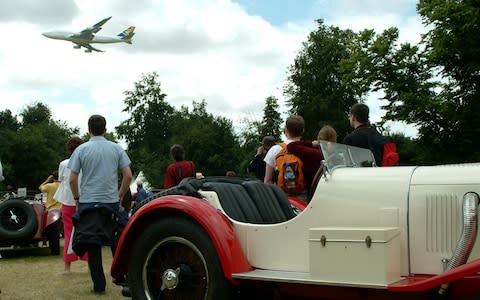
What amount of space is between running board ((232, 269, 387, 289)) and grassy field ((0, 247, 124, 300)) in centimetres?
216

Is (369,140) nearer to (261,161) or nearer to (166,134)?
(261,161)

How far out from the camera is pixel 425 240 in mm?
3781

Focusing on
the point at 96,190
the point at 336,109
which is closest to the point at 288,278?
the point at 96,190

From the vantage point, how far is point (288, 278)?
3.94 m

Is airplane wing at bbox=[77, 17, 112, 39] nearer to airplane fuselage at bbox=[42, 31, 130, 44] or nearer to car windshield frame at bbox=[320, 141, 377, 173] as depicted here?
airplane fuselage at bbox=[42, 31, 130, 44]

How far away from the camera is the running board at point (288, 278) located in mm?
3637

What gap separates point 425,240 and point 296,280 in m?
0.83

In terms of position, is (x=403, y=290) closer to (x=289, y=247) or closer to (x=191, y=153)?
(x=289, y=247)

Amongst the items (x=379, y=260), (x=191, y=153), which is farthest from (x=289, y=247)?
(x=191, y=153)

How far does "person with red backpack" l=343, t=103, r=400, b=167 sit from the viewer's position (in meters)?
5.22

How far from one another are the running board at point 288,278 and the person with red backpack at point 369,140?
1556mm

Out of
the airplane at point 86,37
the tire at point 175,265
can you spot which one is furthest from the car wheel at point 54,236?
the airplane at point 86,37

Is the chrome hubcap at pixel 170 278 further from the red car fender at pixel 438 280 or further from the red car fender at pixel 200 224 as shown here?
the red car fender at pixel 438 280

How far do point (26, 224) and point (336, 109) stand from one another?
141ft
